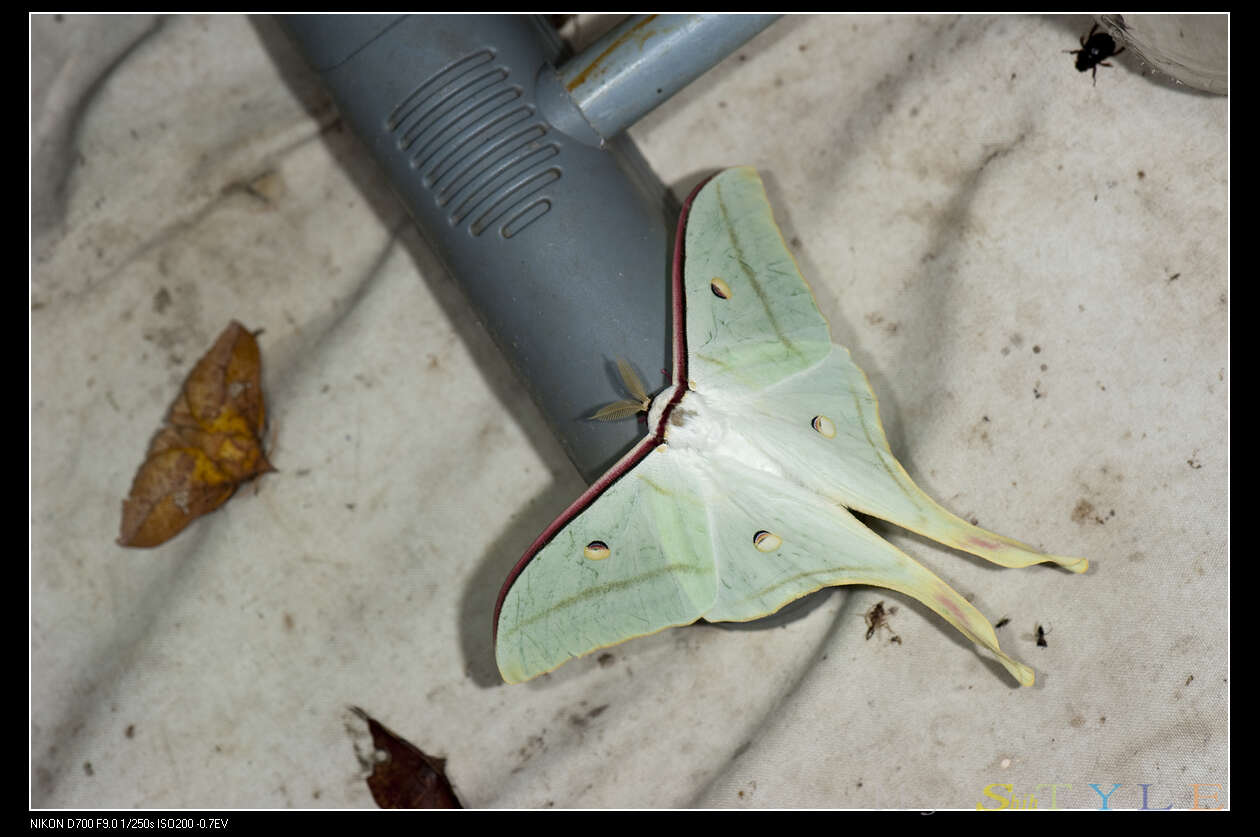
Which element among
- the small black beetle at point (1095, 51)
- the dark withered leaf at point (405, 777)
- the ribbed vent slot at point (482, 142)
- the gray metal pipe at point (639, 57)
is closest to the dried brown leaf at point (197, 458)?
the dark withered leaf at point (405, 777)

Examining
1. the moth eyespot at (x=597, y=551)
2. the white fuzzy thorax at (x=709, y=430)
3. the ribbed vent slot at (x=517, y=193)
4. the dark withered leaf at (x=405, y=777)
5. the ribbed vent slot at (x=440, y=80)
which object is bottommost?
the dark withered leaf at (x=405, y=777)

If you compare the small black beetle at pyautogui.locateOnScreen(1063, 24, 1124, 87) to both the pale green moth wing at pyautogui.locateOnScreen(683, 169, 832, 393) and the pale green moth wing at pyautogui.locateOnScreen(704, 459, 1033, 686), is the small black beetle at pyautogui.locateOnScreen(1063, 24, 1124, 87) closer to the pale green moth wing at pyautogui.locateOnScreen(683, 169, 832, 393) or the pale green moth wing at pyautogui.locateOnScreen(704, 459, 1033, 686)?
the pale green moth wing at pyautogui.locateOnScreen(683, 169, 832, 393)

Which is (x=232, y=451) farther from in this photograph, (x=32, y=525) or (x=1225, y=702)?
(x=1225, y=702)

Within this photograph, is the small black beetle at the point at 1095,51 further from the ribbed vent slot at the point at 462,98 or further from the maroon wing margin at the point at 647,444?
the ribbed vent slot at the point at 462,98

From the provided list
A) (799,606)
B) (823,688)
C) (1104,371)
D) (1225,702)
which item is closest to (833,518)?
(799,606)

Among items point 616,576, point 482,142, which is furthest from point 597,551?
point 482,142

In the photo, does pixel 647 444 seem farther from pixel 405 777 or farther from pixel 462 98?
pixel 405 777

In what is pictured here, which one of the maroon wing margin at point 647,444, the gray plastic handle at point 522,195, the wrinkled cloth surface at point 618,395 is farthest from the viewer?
the wrinkled cloth surface at point 618,395
